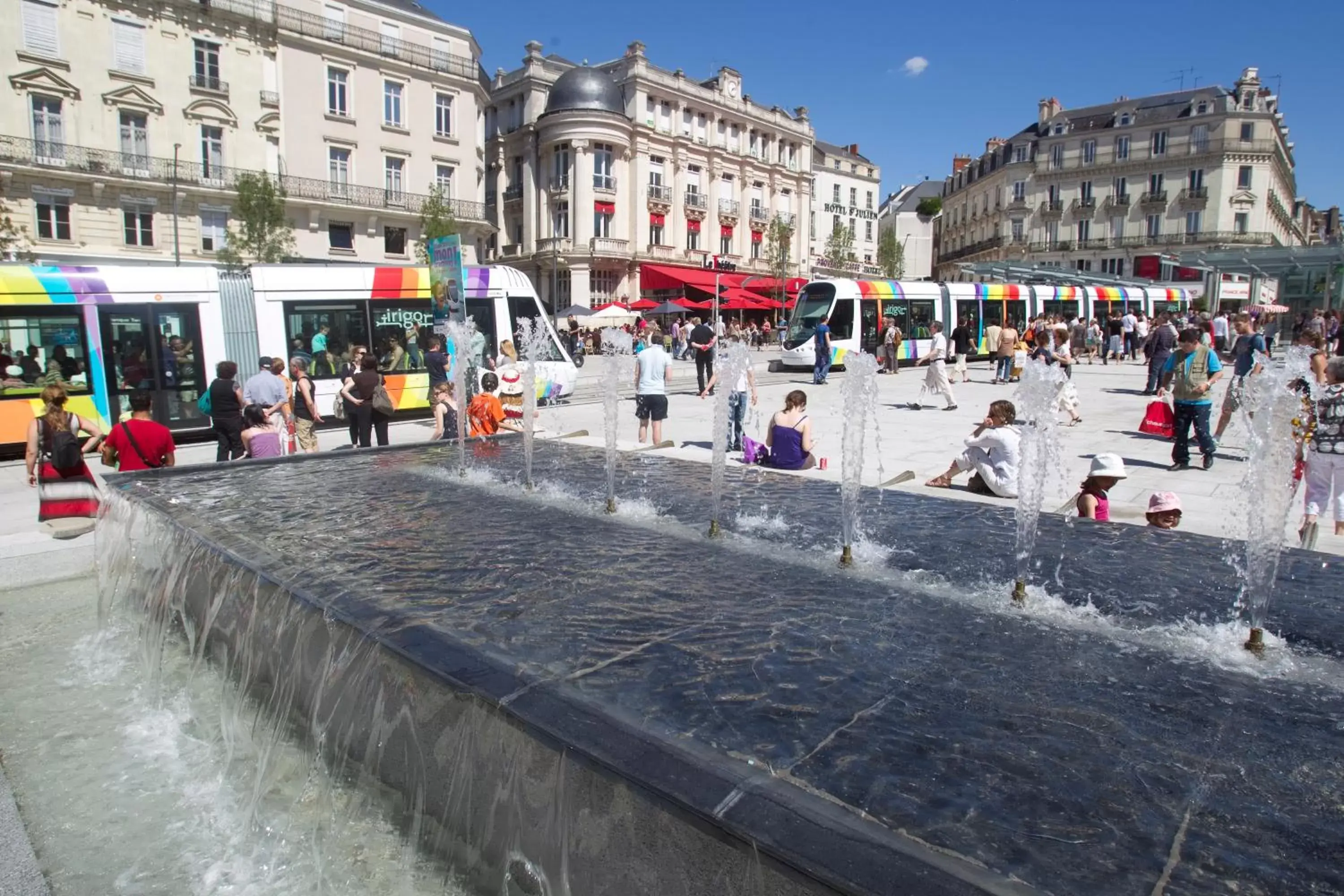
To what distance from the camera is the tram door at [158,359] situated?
13258 millimetres

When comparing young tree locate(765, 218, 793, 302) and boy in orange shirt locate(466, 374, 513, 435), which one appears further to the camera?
young tree locate(765, 218, 793, 302)

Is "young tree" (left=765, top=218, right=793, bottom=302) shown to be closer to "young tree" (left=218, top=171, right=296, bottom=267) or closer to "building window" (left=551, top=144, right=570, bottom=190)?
"building window" (left=551, top=144, right=570, bottom=190)

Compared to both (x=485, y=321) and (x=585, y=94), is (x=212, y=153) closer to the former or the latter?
(x=585, y=94)

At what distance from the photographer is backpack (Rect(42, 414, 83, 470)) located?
727cm

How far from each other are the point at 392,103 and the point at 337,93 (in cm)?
270

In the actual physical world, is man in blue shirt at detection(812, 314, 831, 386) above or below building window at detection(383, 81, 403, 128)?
below

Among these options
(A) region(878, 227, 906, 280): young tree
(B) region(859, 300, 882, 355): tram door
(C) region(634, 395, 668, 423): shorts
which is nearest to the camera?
(C) region(634, 395, 668, 423): shorts

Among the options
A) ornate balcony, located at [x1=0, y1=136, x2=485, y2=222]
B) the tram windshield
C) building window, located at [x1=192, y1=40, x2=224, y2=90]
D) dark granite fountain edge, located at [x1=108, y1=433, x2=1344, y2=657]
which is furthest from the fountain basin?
building window, located at [x1=192, y1=40, x2=224, y2=90]

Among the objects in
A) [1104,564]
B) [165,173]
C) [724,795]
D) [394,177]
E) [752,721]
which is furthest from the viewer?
[394,177]

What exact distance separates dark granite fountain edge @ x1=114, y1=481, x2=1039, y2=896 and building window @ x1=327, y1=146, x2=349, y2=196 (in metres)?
41.1

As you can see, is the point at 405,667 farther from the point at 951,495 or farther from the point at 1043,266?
the point at 1043,266

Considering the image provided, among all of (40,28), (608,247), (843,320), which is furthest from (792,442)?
(608,247)

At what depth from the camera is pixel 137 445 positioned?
7570 millimetres

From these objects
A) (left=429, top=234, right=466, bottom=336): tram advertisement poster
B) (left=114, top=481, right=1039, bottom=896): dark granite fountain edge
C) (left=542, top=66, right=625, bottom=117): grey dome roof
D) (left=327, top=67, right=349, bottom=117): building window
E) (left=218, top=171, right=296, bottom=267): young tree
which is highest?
(left=542, top=66, right=625, bottom=117): grey dome roof
